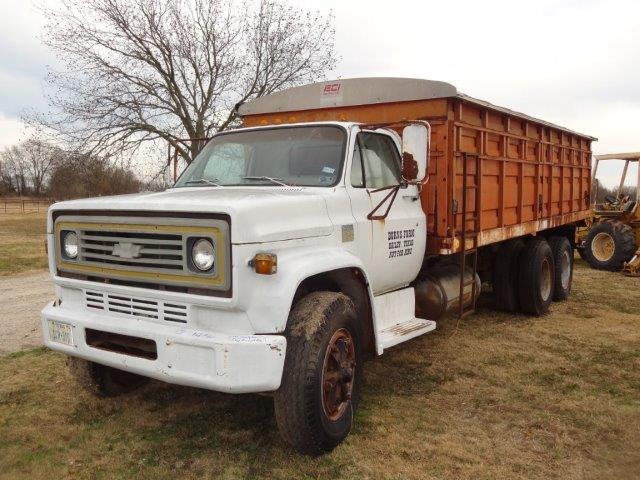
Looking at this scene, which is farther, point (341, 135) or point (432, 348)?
point (432, 348)

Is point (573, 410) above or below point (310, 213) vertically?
below

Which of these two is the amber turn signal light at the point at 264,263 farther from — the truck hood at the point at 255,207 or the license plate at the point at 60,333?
the license plate at the point at 60,333

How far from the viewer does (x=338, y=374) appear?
3.77m

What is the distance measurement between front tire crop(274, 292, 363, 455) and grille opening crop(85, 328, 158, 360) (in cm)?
86

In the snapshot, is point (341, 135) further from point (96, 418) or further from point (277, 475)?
point (96, 418)

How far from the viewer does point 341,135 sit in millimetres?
4488

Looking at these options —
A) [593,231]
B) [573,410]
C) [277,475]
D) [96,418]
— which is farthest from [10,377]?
[593,231]

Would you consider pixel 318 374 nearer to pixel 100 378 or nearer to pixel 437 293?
pixel 100 378

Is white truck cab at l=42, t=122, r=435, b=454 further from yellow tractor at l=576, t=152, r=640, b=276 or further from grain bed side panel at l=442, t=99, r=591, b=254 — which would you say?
yellow tractor at l=576, t=152, r=640, b=276

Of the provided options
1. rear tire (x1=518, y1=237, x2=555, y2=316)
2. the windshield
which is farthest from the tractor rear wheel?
the windshield

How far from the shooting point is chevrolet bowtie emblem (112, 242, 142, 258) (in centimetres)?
354

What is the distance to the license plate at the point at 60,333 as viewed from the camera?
3.82 meters

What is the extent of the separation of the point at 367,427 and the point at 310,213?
5.34ft

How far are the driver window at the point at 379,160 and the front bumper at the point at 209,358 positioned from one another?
6.09ft
